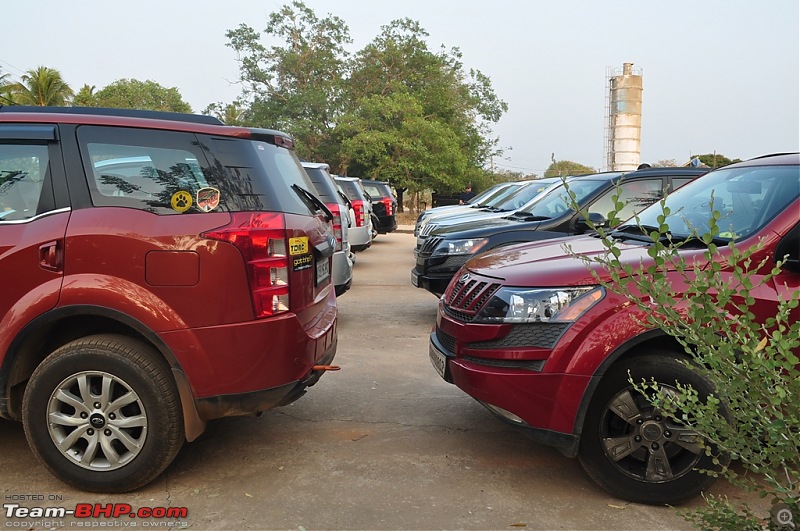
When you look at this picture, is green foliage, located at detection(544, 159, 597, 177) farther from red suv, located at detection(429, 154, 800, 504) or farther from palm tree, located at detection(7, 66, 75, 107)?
palm tree, located at detection(7, 66, 75, 107)

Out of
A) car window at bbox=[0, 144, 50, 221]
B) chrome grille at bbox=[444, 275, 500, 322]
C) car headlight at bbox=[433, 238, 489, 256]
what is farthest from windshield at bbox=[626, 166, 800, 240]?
car window at bbox=[0, 144, 50, 221]

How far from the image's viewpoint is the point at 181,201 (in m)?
3.36

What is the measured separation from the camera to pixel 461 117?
3738cm

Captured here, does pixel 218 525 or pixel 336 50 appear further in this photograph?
pixel 336 50

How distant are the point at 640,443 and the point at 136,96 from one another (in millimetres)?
57260

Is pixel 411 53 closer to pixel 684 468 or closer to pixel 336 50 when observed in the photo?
pixel 336 50

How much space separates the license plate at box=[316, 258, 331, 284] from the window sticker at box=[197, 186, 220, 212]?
30.6 inches

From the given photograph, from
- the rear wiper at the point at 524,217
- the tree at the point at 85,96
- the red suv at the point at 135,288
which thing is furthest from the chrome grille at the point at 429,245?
the tree at the point at 85,96

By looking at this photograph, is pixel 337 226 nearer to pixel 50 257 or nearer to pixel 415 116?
pixel 50 257

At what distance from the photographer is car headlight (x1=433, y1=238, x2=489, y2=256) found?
7.11 meters

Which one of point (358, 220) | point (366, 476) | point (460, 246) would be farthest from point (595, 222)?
point (358, 220)

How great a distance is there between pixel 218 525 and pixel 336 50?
3443cm

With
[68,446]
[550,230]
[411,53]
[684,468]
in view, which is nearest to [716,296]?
[684,468]

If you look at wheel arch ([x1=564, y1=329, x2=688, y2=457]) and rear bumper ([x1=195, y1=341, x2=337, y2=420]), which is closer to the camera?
wheel arch ([x1=564, y1=329, x2=688, y2=457])
